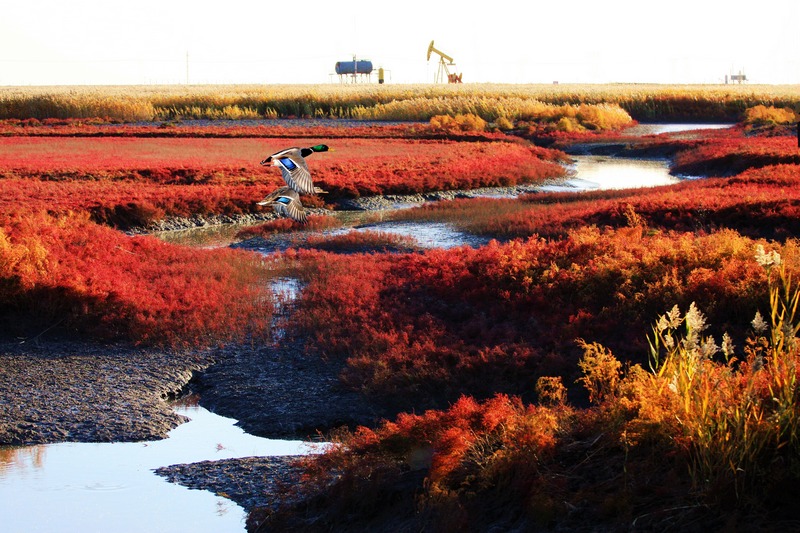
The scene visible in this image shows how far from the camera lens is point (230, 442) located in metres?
10.0

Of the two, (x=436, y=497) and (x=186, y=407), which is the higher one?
(x=436, y=497)

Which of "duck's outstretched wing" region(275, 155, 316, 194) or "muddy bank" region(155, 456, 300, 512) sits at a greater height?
"duck's outstretched wing" region(275, 155, 316, 194)

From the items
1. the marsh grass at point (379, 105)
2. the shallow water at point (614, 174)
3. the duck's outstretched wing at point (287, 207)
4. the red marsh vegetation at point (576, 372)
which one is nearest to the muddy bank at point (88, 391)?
the red marsh vegetation at point (576, 372)

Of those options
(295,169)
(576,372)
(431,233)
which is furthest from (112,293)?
(431,233)

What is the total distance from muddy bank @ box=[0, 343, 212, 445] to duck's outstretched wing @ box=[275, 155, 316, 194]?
315 centimetres

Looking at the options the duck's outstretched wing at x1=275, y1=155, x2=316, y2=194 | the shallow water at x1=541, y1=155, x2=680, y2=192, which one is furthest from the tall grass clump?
the shallow water at x1=541, y1=155, x2=680, y2=192

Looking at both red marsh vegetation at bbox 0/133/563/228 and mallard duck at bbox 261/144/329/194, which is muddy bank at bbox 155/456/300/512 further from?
red marsh vegetation at bbox 0/133/563/228

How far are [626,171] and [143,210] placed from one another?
2325 centimetres

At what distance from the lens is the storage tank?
124 meters

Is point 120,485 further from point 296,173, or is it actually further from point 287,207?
point 296,173

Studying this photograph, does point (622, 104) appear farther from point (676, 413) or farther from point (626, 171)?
point (676, 413)

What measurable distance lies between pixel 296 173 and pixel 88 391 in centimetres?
414

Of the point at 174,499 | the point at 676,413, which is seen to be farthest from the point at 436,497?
the point at 174,499

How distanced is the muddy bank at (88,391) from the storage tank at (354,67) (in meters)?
114
